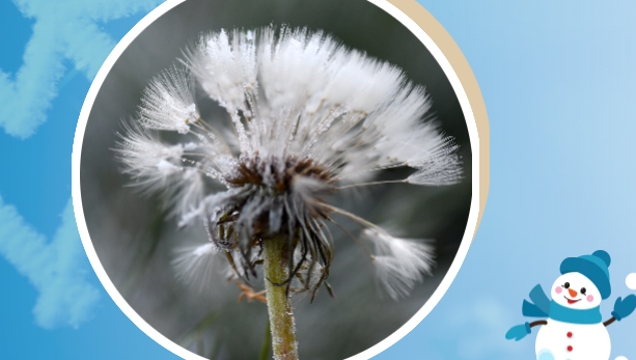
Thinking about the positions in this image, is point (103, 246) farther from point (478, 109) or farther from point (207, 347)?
point (478, 109)

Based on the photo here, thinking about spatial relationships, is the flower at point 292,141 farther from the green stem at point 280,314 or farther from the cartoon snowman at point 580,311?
the cartoon snowman at point 580,311

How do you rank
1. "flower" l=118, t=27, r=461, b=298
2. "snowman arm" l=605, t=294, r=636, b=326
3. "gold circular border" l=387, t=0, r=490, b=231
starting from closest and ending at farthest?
"snowman arm" l=605, t=294, r=636, b=326, "flower" l=118, t=27, r=461, b=298, "gold circular border" l=387, t=0, r=490, b=231

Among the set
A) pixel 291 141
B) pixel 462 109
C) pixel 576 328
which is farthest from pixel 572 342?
pixel 291 141

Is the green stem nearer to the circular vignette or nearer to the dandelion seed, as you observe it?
the dandelion seed

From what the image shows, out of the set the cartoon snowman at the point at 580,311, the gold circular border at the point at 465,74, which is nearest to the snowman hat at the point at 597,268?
the cartoon snowman at the point at 580,311

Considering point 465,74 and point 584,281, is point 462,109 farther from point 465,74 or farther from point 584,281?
point 584,281

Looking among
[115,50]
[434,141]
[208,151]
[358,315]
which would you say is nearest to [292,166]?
[208,151]

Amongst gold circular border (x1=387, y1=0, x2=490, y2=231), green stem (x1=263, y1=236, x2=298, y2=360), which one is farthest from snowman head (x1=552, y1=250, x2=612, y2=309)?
green stem (x1=263, y1=236, x2=298, y2=360)
